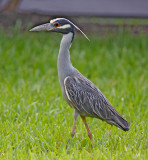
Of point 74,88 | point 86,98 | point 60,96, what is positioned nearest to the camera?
point 74,88

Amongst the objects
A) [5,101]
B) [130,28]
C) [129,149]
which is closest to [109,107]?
[129,149]

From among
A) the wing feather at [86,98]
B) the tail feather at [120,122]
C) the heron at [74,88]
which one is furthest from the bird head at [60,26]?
the tail feather at [120,122]

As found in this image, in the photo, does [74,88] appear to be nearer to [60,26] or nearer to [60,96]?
[60,26]

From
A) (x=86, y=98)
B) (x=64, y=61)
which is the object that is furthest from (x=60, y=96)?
(x=64, y=61)

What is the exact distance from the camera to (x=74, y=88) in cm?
493

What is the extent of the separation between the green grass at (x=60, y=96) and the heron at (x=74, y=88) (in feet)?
0.89

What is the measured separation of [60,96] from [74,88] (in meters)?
2.08

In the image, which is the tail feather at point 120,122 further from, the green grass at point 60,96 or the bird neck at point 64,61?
the bird neck at point 64,61

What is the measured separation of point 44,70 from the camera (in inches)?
332

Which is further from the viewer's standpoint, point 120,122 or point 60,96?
point 60,96

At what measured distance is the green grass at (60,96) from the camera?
15.9ft

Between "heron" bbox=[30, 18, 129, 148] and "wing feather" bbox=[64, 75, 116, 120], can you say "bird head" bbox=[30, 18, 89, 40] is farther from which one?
"wing feather" bbox=[64, 75, 116, 120]

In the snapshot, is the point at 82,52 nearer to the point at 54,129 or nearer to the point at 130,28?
the point at 130,28

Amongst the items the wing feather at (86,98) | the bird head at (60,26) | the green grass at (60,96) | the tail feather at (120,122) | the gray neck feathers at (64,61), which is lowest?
the green grass at (60,96)
